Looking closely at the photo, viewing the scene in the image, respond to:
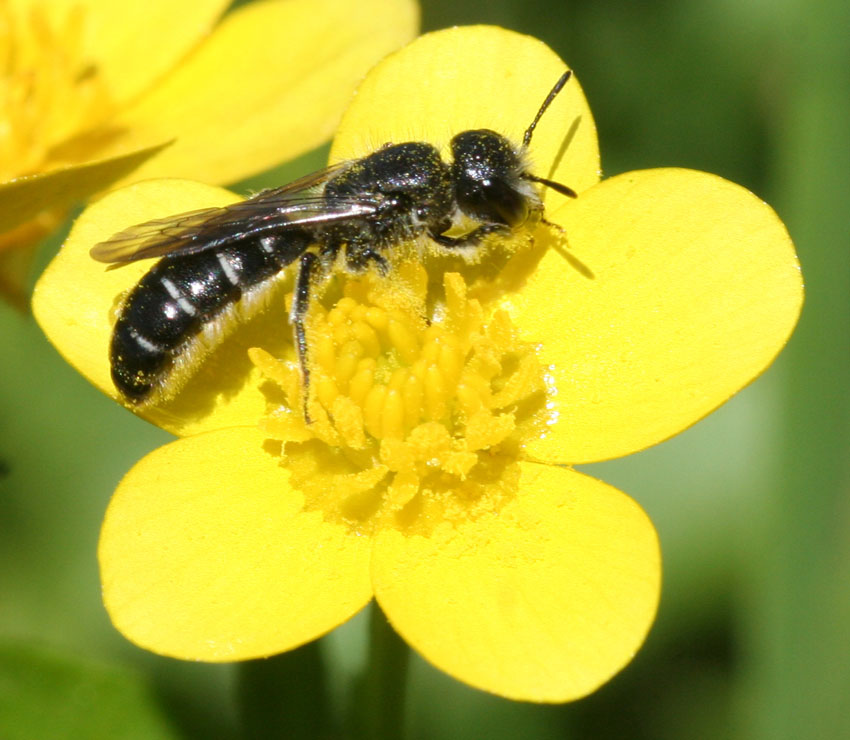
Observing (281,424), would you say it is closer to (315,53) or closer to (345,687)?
(345,687)

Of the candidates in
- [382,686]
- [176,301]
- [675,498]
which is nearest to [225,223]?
[176,301]

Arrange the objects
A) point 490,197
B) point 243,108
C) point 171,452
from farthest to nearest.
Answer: point 243,108, point 490,197, point 171,452

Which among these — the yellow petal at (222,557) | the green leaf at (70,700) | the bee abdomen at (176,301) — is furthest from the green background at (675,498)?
the bee abdomen at (176,301)

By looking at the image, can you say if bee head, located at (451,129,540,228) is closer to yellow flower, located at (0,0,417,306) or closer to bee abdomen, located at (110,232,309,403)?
bee abdomen, located at (110,232,309,403)

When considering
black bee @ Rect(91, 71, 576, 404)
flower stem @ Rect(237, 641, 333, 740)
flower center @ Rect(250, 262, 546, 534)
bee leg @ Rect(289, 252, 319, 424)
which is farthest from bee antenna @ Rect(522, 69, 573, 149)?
flower stem @ Rect(237, 641, 333, 740)

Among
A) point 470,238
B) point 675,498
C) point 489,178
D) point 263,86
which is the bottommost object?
point 675,498

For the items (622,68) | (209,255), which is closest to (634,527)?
(209,255)

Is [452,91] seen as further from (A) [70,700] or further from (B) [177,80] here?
(A) [70,700]
